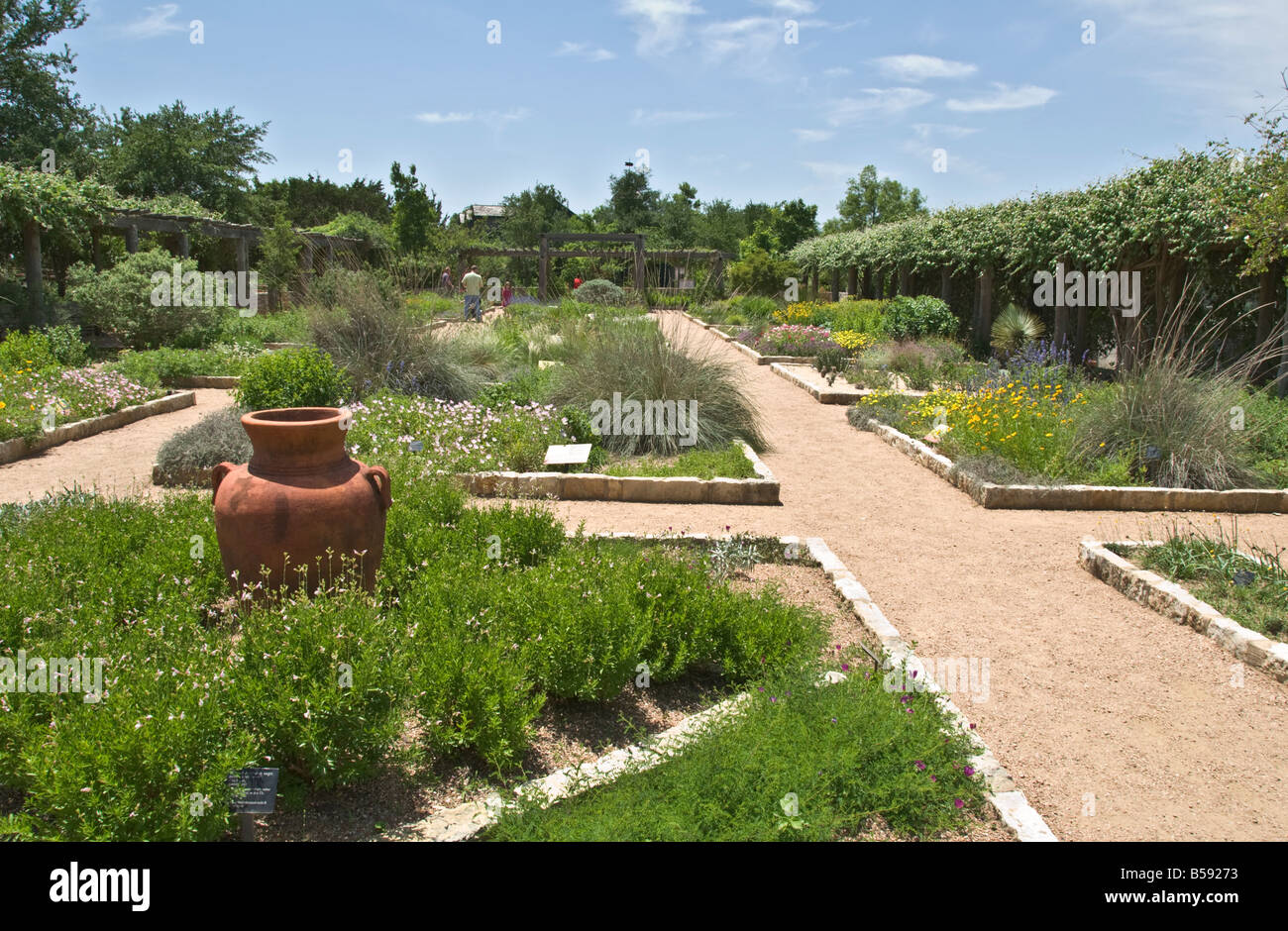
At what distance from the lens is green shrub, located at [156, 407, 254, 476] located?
23.4ft

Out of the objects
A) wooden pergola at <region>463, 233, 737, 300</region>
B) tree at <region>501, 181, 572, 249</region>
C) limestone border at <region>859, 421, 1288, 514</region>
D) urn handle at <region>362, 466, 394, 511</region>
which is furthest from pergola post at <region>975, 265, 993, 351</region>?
tree at <region>501, 181, 572, 249</region>

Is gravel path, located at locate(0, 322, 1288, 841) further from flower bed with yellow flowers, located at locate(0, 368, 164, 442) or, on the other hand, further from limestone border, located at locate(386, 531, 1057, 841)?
flower bed with yellow flowers, located at locate(0, 368, 164, 442)

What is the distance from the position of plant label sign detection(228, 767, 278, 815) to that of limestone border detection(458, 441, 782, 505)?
4716mm

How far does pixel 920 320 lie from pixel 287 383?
11.0 meters

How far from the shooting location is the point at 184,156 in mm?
28359

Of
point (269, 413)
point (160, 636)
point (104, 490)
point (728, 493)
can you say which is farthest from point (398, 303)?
point (160, 636)

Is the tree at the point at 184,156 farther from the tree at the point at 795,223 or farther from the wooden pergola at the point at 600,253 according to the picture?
the tree at the point at 795,223

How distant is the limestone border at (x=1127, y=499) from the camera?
6.90 metres

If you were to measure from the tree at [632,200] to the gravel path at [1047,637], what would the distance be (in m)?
43.8

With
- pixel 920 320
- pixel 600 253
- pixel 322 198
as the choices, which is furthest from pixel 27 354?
pixel 322 198

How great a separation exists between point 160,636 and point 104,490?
4.30 metres

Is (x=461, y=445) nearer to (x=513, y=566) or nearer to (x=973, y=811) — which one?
(x=513, y=566)

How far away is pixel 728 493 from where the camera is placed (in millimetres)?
7098

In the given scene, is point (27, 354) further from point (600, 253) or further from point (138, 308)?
point (600, 253)
